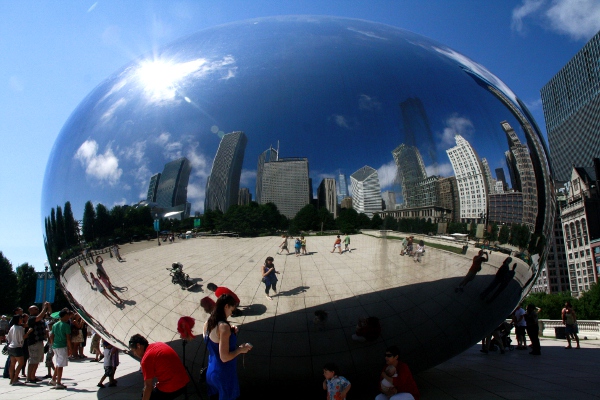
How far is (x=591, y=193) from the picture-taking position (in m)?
110

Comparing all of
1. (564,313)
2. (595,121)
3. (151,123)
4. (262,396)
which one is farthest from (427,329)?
(595,121)

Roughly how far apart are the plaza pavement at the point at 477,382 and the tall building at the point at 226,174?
2.50m

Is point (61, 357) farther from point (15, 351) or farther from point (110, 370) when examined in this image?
point (15, 351)

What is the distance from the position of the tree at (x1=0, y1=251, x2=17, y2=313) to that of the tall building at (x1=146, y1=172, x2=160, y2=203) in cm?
6369

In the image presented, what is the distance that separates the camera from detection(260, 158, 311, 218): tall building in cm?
458

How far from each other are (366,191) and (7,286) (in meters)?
66.3

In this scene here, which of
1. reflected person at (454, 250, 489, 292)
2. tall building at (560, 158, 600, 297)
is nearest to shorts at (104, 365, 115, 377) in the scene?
reflected person at (454, 250, 489, 292)

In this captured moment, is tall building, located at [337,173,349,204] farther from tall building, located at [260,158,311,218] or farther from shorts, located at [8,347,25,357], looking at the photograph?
shorts, located at [8,347,25,357]

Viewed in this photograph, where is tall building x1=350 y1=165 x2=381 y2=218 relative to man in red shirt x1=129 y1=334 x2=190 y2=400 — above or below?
above

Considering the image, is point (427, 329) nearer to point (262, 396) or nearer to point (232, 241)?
point (262, 396)

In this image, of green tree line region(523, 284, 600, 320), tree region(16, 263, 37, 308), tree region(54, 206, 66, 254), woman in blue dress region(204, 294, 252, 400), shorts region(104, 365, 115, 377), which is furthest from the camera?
green tree line region(523, 284, 600, 320)

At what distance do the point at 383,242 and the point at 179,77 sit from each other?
3187mm

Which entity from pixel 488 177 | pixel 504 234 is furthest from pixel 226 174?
pixel 504 234

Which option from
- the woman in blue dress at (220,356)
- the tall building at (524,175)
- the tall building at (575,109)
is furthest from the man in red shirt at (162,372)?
the tall building at (575,109)
